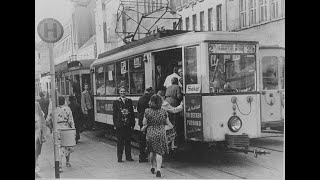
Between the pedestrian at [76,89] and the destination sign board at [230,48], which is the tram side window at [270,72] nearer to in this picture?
the destination sign board at [230,48]

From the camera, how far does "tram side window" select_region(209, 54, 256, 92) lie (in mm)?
9898

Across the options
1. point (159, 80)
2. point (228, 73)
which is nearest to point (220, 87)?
point (228, 73)

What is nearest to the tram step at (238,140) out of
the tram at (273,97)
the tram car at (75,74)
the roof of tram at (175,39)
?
the roof of tram at (175,39)

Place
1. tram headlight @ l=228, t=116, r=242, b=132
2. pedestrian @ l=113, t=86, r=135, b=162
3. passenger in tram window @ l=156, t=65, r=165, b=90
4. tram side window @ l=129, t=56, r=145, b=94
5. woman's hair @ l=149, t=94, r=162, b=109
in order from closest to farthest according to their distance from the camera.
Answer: woman's hair @ l=149, t=94, r=162, b=109
tram headlight @ l=228, t=116, r=242, b=132
pedestrian @ l=113, t=86, r=135, b=162
passenger in tram window @ l=156, t=65, r=165, b=90
tram side window @ l=129, t=56, r=145, b=94

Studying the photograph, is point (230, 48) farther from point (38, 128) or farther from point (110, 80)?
point (110, 80)

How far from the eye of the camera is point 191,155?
1138 centimetres

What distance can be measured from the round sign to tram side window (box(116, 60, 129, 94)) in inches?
165

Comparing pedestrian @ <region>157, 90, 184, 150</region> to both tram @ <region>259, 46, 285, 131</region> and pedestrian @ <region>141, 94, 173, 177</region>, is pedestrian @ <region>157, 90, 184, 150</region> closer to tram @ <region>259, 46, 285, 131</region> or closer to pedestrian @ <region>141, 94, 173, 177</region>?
pedestrian @ <region>141, 94, 173, 177</region>

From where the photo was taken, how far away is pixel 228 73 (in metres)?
9.95

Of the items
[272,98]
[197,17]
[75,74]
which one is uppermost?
[197,17]

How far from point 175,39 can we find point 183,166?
2.75 meters

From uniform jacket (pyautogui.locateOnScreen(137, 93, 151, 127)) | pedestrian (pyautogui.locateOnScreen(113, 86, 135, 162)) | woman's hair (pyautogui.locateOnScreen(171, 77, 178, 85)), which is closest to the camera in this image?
woman's hair (pyautogui.locateOnScreen(171, 77, 178, 85))

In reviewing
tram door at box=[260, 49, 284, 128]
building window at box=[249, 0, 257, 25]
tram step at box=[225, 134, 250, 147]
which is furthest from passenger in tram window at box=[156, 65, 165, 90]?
building window at box=[249, 0, 257, 25]

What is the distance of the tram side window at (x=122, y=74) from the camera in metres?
12.8
